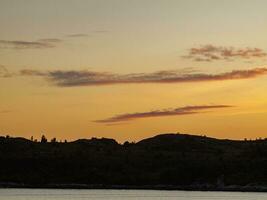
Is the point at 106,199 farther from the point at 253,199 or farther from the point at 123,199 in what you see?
the point at 253,199

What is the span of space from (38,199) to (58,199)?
13.2 ft

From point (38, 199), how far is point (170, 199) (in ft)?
108

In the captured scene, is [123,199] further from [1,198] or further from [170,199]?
[1,198]

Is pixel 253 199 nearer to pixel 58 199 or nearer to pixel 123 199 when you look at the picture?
pixel 123 199

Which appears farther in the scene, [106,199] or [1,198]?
[106,199]

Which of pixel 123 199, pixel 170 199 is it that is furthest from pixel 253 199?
pixel 123 199

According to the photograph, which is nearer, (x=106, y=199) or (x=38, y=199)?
(x=38, y=199)

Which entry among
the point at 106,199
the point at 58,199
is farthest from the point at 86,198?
the point at 58,199

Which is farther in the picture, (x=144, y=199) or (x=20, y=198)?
(x=144, y=199)

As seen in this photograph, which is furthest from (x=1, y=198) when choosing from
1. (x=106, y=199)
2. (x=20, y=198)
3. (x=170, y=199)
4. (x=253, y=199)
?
(x=253, y=199)

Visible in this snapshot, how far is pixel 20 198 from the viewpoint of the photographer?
17638cm

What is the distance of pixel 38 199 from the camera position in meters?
175

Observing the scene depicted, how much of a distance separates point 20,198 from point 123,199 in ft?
73.2

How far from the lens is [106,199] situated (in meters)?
190
